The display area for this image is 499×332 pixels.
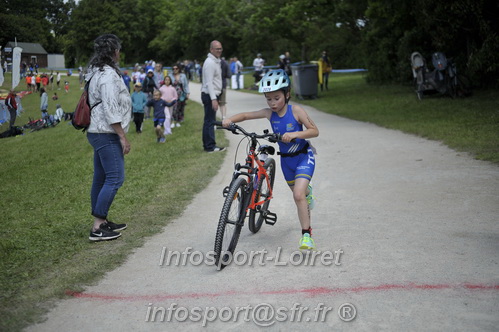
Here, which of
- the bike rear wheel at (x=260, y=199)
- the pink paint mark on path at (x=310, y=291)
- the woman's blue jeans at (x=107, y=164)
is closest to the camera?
the pink paint mark on path at (x=310, y=291)

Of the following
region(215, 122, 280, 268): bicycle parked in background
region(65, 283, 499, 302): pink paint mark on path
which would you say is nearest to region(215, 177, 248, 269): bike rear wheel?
region(215, 122, 280, 268): bicycle parked in background

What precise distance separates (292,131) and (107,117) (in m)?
1.93

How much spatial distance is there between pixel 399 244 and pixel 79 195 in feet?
20.2

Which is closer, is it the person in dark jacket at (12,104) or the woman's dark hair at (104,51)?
the woman's dark hair at (104,51)

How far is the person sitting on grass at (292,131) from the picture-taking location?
578cm

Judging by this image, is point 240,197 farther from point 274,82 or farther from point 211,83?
point 211,83

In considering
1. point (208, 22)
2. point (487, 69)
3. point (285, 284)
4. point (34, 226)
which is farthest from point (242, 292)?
point (208, 22)

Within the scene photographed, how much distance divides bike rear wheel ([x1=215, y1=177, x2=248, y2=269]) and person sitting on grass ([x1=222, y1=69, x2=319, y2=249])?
1.84 feet

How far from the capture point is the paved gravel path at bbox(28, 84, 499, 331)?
4281mm

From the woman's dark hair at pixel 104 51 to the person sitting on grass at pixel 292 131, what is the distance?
1.50 m

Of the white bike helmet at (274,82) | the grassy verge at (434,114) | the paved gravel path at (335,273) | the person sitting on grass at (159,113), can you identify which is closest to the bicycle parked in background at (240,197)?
the paved gravel path at (335,273)

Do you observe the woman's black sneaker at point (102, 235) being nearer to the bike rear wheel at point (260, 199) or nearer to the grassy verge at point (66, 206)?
the grassy verge at point (66, 206)

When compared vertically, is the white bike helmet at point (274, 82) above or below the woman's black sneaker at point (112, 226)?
above

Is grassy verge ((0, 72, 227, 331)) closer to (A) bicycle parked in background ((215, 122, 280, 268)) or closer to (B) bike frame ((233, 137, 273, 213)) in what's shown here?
(A) bicycle parked in background ((215, 122, 280, 268))
